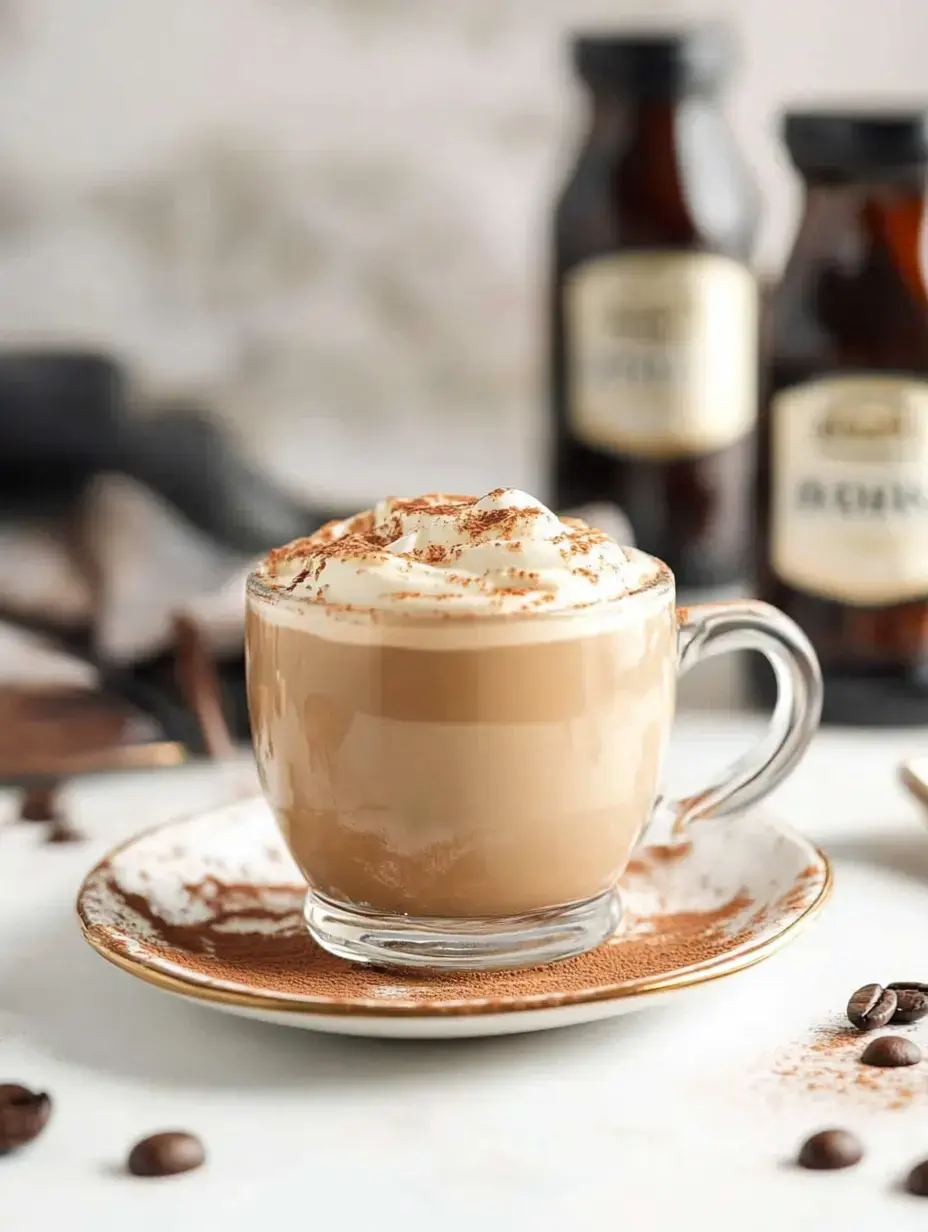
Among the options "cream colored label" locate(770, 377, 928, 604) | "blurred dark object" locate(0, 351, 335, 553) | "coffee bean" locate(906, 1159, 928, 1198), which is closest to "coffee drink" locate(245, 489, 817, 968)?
"coffee bean" locate(906, 1159, 928, 1198)

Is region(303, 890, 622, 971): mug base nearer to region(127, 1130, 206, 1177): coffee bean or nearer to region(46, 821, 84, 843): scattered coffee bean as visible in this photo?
region(127, 1130, 206, 1177): coffee bean

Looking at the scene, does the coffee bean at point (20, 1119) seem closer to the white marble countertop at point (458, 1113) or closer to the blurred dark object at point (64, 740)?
the white marble countertop at point (458, 1113)

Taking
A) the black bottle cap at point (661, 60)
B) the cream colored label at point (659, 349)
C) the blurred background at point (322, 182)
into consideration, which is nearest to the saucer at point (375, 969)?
the cream colored label at point (659, 349)

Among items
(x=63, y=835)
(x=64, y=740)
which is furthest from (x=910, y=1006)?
(x=64, y=740)

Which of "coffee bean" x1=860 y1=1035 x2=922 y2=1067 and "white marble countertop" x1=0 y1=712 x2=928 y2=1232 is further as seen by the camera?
"coffee bean" x1=860 y1=1035 x2=922 y2=1067

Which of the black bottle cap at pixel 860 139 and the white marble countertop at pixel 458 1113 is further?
the black bottle cap at pixel 860 139

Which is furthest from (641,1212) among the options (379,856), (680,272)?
(680,272)

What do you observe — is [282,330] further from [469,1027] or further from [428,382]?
[469,1027]
